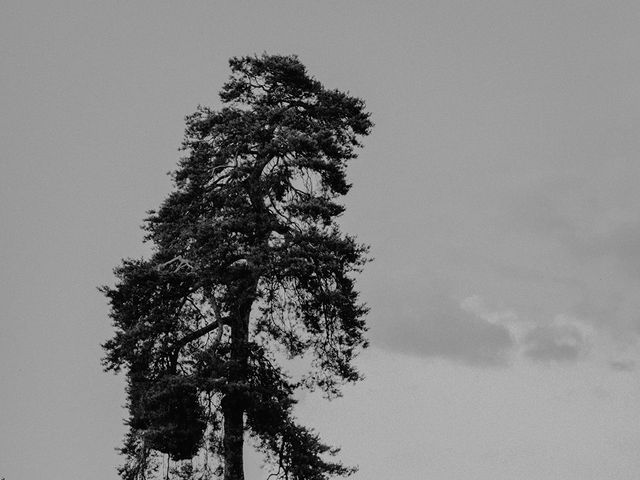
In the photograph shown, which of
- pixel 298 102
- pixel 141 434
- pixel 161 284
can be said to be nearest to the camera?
pixel 141 434

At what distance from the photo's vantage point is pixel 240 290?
30.1 m

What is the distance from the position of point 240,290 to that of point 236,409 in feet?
11.7

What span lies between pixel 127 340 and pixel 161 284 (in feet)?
6.65

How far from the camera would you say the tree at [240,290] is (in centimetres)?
2970

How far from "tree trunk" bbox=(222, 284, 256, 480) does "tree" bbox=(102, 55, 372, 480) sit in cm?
4

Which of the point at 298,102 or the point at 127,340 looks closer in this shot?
the point at 127,340

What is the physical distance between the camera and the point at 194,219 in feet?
105

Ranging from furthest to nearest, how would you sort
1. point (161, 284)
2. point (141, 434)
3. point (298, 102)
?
point (298, 102) → point (161, 284) → point (141, 434)

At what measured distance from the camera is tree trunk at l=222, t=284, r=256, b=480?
2939cm

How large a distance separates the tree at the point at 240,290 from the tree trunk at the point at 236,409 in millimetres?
42

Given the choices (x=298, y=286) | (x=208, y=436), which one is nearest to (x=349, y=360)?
(x=298, y=286)

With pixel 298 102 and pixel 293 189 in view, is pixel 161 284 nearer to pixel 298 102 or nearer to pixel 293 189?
pixel 293 189

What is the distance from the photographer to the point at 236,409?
29.8 metres

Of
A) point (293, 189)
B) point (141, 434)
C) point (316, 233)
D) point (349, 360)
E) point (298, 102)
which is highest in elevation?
point (298, 102)
